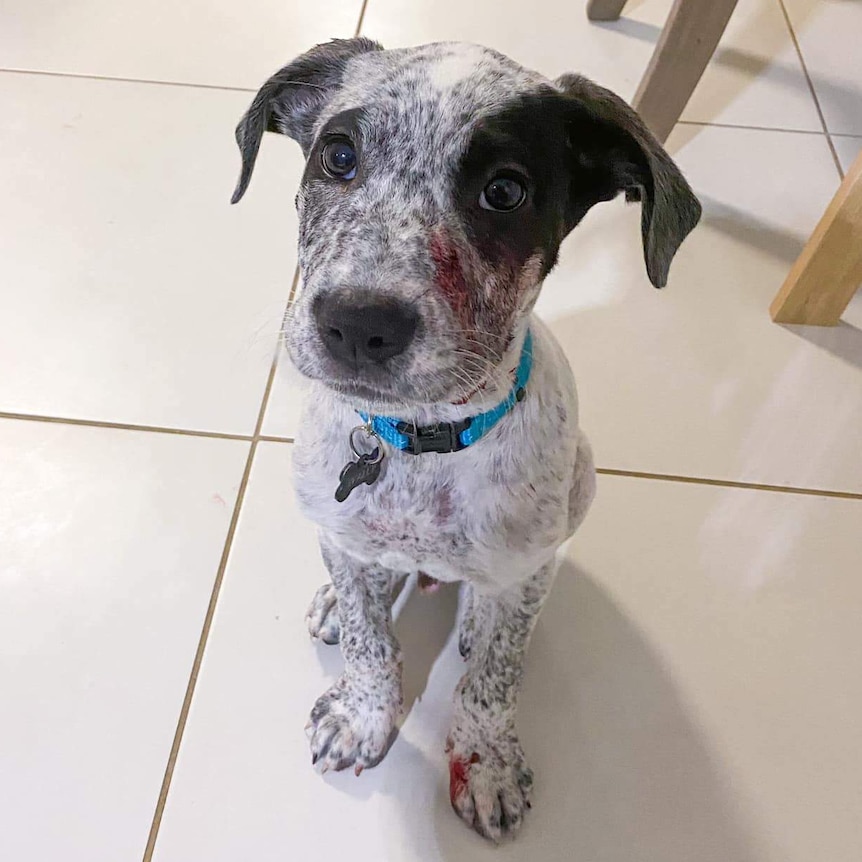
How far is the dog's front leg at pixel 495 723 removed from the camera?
132cm

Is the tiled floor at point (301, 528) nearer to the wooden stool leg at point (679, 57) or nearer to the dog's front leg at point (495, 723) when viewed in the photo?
the dog's front leg at point (495, 723)

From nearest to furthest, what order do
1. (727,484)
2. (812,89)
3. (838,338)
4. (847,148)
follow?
(727,484) → (838,338) → (847,148) → (812,89)

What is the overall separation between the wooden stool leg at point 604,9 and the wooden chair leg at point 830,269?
118 cm

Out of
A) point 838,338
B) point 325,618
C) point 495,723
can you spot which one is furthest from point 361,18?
point 495,723

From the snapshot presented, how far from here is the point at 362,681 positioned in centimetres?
138

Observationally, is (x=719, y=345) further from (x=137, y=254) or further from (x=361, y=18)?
(x=361, y=18)

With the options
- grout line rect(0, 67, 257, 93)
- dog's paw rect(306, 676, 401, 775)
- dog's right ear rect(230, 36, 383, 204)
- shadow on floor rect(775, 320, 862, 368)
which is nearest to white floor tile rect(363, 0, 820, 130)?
grout line rect(0, 67, 257, 93)

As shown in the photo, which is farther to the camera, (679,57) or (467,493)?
(679,57)

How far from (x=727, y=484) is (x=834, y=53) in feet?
5.98

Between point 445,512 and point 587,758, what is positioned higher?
point 445,512

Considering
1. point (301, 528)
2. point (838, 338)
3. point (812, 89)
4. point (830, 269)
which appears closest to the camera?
point (301, 528)

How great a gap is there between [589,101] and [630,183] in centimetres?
12

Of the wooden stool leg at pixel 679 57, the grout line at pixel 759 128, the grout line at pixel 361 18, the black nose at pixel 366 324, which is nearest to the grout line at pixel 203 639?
the black nose at pixel 366 324

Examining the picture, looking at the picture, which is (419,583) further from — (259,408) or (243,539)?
(259,408)
